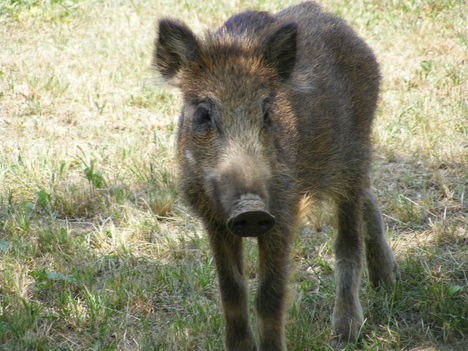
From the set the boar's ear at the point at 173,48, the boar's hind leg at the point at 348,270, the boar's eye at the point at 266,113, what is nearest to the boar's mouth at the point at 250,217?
→ the boar's eye at the point at 266,113

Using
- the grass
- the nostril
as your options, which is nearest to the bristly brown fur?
the nostril

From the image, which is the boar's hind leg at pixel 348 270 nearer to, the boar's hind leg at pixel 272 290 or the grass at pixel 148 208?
the grass at pixel 148 208

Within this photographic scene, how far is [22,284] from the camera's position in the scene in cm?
479

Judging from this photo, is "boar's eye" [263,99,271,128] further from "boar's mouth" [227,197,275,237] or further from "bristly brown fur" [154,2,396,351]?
"boar's mouth" [227,197,275,237]

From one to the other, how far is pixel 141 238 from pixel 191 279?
0.77 m

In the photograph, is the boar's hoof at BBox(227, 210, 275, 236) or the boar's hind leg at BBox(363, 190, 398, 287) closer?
the boar's hoof at BBox(227, 210, 275, 236)

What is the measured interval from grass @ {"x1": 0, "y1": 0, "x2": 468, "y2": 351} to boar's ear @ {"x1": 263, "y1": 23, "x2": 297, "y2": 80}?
806 millimetres

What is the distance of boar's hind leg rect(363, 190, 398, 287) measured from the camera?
493cm

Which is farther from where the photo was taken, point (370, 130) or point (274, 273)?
point (370, 130)

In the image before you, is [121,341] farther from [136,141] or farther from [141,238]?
[136,141]

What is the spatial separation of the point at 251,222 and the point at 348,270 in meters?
1.65

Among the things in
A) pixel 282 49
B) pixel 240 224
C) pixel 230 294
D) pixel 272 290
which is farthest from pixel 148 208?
pixel 240 224

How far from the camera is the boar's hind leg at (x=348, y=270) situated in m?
4.51

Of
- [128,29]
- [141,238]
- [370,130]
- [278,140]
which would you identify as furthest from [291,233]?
[128,29]
